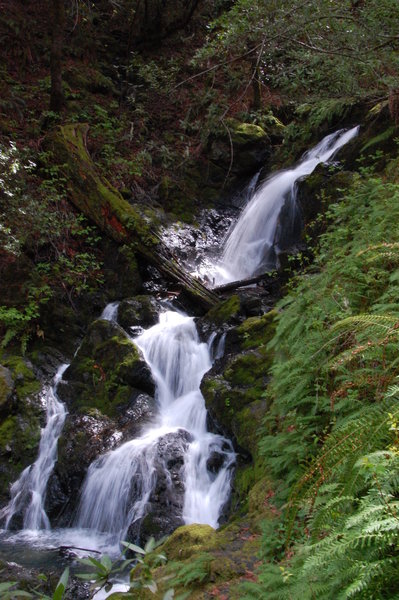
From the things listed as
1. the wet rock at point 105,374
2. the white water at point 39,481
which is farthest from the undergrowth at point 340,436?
the white water at point 39,481

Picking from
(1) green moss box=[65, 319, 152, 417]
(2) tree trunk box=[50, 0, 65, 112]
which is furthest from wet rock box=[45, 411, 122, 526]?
(2) tree trunk box=[50, 0, 65, 112]

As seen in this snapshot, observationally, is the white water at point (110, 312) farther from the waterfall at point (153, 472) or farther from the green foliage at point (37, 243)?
the waterfall at point (153, 472)

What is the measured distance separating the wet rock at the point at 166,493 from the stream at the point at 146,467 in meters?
0.02

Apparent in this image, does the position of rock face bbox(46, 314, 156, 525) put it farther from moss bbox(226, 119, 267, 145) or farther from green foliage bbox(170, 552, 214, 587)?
moss bbox(226, 119, 267, 145)

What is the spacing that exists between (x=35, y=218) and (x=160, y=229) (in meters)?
3.35

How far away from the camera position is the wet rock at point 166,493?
603 cm

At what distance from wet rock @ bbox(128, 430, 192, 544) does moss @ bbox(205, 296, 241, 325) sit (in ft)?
8.39

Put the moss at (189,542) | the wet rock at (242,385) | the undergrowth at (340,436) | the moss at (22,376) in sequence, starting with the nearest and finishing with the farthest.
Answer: the undergrowth at (340,436), the moss at (189,542), the wet rock at (242,385), the moss at (22,376)

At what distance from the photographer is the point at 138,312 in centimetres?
987

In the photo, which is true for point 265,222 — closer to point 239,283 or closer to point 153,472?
point 239,283

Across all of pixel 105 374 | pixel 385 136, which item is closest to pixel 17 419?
pixel 105 374

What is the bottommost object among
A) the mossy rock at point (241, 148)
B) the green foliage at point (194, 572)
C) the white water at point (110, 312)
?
the green foliage at point (194, 572)

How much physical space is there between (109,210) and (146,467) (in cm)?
654

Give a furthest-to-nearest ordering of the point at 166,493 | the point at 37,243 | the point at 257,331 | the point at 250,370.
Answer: the point at 37,243 → the point at 257,331 → the point at 250,370 → the point at 166,493
